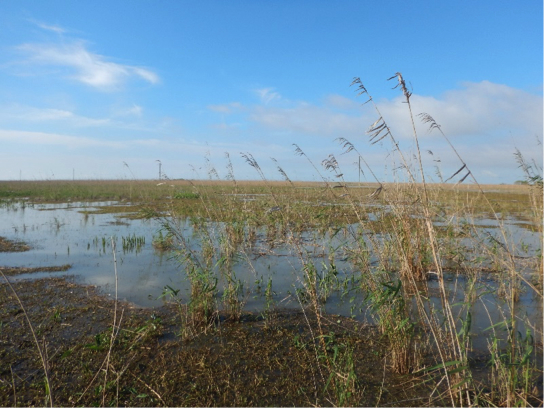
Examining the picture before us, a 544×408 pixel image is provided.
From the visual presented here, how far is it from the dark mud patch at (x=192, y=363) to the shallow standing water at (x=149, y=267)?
28.0 inches

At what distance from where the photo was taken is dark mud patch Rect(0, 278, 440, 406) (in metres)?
3.11

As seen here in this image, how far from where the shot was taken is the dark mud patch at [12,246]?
349 inches

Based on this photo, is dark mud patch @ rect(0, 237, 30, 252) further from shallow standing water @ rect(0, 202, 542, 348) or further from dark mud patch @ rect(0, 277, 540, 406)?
dark mud patch @ rect(0, 277, 540, 406)

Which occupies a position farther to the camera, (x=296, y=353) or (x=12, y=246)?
(x=12, y=246)

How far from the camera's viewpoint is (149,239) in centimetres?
1033

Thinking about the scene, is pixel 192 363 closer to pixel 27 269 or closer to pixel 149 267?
pixel 149 267

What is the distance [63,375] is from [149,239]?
7.08 m

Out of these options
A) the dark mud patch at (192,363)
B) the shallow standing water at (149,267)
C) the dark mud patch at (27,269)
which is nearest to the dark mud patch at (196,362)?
the dark mud patch at (192,363)

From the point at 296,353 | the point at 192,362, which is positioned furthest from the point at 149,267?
the point at 296,353

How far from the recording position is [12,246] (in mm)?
9195

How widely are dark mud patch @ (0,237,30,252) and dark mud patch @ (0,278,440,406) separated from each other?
14.3 ft

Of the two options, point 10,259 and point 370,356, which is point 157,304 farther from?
point 10,259

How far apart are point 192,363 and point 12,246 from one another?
785cm

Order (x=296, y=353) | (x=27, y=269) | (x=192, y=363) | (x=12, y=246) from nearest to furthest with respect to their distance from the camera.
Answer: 1. (x=192, y=363)
2. (x=296, y=353)
3. (x=27, y=269)
4. (x=12, y=246)
